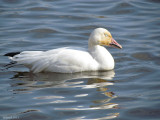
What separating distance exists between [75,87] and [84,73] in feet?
3.09

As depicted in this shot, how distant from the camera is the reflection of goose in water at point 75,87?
7110mm

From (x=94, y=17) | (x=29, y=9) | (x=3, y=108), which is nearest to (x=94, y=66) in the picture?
(x=3, y=108)

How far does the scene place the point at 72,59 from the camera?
345 inches

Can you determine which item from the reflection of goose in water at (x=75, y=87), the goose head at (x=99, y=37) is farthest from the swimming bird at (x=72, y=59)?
the reflection of goose in water at (x=75, y=87)

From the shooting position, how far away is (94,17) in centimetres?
1375

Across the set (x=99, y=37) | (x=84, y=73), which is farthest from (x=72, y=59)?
(x=99, y=37)

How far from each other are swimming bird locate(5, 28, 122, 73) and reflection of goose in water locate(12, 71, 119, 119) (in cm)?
14

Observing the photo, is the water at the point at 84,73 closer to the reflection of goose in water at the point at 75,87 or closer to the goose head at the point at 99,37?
the reflection of goose in water at the point at 75,87

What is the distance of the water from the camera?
694cm

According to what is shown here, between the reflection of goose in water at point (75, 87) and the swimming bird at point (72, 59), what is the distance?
14cm

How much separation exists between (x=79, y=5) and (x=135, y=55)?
5803 mm

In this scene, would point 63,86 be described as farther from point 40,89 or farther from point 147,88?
point 147,88

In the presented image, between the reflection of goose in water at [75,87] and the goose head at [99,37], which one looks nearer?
the reflection of goose in water at [75,87]

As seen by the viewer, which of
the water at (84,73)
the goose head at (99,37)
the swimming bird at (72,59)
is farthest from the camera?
the goose head at (99,37)
